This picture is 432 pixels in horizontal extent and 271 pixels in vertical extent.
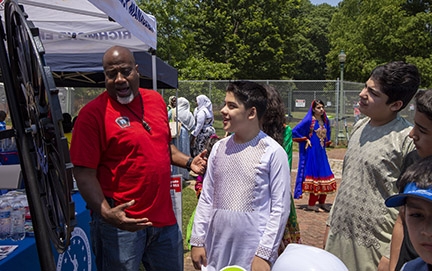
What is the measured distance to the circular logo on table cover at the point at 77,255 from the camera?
3.37m

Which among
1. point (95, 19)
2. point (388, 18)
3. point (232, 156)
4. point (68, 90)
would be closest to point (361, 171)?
point (232, 156)

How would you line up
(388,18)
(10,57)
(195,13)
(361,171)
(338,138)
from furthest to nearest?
1. (195,13)
2. (388,18)
3. (338,138)
4. (361,171)
5. (10,57)

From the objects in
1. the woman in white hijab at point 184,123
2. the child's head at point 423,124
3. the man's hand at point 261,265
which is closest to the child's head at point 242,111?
the man's hand at point 261,265

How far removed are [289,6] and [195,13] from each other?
27.9ft

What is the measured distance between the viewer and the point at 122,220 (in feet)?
8.61

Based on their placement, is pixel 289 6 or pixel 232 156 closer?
pixel 232 156

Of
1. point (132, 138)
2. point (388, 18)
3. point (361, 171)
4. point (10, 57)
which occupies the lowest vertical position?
point (361, 171)

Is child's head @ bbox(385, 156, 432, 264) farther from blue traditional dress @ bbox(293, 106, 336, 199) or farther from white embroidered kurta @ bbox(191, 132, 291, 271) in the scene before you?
blue traditional dress @ bbox(293, 106, 336, 199)

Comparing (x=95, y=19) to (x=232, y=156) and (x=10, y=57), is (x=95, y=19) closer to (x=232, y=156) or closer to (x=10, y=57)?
(x=232, y=156)

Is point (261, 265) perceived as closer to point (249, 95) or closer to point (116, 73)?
point (249, 95)

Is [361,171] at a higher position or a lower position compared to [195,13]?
lower

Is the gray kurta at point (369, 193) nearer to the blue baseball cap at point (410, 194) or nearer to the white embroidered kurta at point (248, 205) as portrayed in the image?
the white embroidered kurta at point (248, 205)

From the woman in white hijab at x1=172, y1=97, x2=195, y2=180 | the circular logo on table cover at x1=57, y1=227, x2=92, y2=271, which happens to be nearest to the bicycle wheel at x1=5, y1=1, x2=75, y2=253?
the circular logo on table cover at x1=57, y1=227, x2=92, y2=271

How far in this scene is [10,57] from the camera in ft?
6.34
